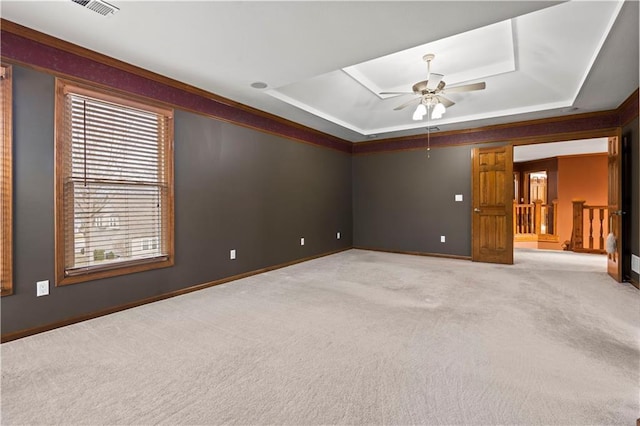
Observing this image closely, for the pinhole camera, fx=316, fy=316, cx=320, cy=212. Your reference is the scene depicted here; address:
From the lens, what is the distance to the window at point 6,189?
7.97 feet

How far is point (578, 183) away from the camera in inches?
318

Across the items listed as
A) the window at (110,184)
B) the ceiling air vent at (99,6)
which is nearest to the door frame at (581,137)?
the window at (110,184)

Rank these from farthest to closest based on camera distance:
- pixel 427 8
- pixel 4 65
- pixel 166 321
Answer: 1. pixel 166 321
2. pixel 4 65
3. pixel 427 8

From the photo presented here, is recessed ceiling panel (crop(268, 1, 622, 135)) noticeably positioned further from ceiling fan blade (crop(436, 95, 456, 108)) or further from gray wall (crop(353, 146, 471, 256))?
gray wall (crop(353, 146, 471, 256))

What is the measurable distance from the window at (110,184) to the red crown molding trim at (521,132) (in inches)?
181

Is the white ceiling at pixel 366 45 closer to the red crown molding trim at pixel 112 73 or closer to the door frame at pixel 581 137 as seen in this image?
the red crown molding trim at pixel 112 73

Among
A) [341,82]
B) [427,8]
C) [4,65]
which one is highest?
[341,82]

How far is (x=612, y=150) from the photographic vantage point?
459cm

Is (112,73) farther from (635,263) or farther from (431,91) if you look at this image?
(635,263)

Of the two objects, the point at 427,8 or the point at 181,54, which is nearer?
the point at 427,8

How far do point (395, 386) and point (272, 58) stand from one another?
113 inches

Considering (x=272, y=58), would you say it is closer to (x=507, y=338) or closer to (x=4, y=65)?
(x=4, y=65)

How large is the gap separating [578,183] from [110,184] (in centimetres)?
1000

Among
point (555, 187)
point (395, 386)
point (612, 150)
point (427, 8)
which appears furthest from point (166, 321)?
point (555, 187)
